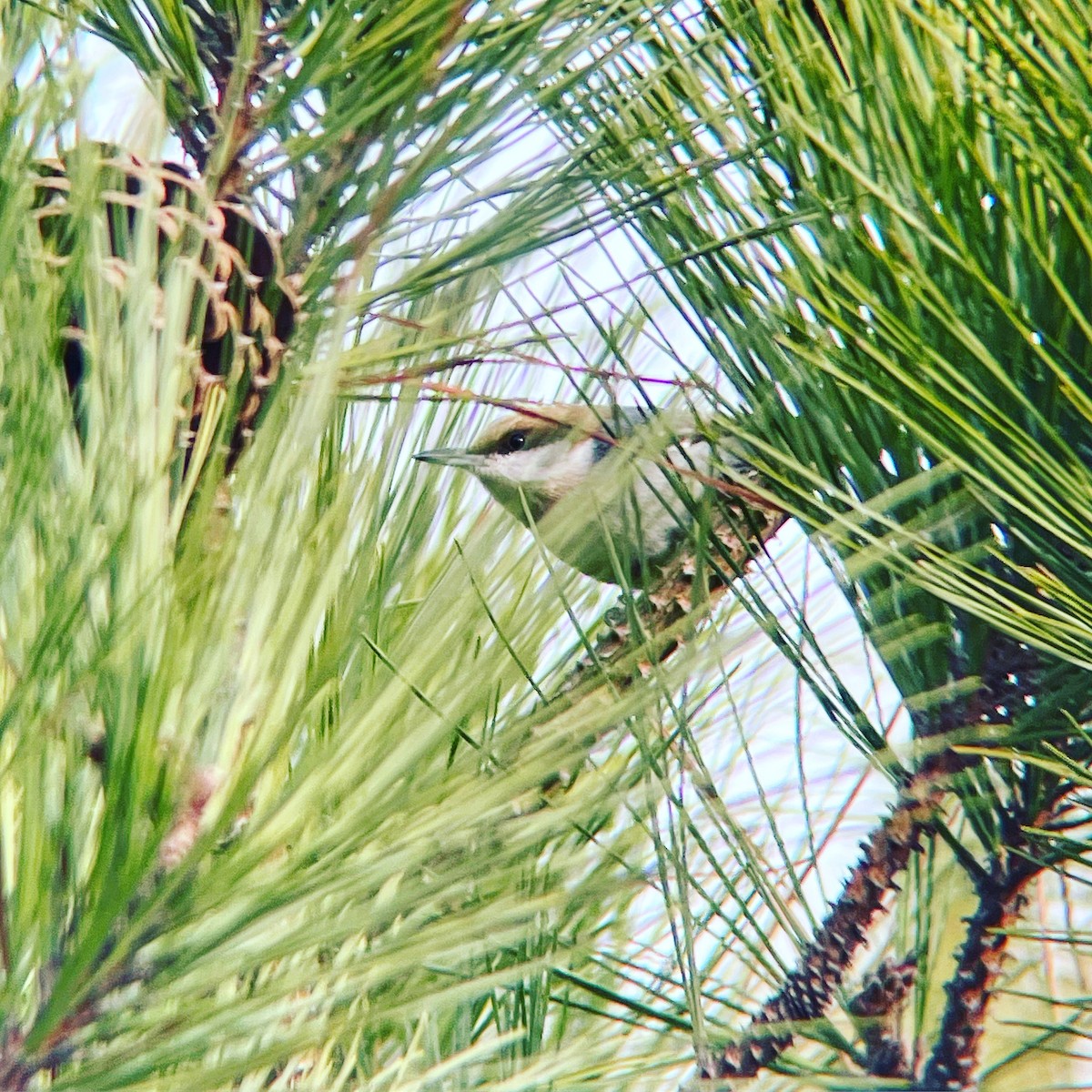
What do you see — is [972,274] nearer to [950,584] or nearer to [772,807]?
[950,584]

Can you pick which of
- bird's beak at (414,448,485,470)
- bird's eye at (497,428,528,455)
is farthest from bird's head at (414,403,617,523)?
bird's beak at (414,448,485,470)

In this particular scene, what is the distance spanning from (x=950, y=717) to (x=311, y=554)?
1.33 ft

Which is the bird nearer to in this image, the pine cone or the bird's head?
the bird's head

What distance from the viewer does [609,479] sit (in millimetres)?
667

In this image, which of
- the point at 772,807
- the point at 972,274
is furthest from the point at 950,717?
the point at 972,274

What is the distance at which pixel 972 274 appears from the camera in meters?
0.66

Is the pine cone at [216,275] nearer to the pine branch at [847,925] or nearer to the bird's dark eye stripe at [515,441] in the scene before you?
the pine branch at [847,925]

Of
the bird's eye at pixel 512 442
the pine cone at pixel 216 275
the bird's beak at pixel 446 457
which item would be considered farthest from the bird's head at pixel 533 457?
the pine cone at pixel 216 275

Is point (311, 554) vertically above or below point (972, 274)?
below

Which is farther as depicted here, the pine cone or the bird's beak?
the bird's beak

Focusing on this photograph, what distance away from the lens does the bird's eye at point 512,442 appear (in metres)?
1.99

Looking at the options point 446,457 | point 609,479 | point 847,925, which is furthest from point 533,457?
point 609,479

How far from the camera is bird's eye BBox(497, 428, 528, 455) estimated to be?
199cm

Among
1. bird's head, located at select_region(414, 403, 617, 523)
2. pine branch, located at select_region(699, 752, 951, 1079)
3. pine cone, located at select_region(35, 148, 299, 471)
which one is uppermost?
bird's head, located at select_region(414, 403, 617, 523)
